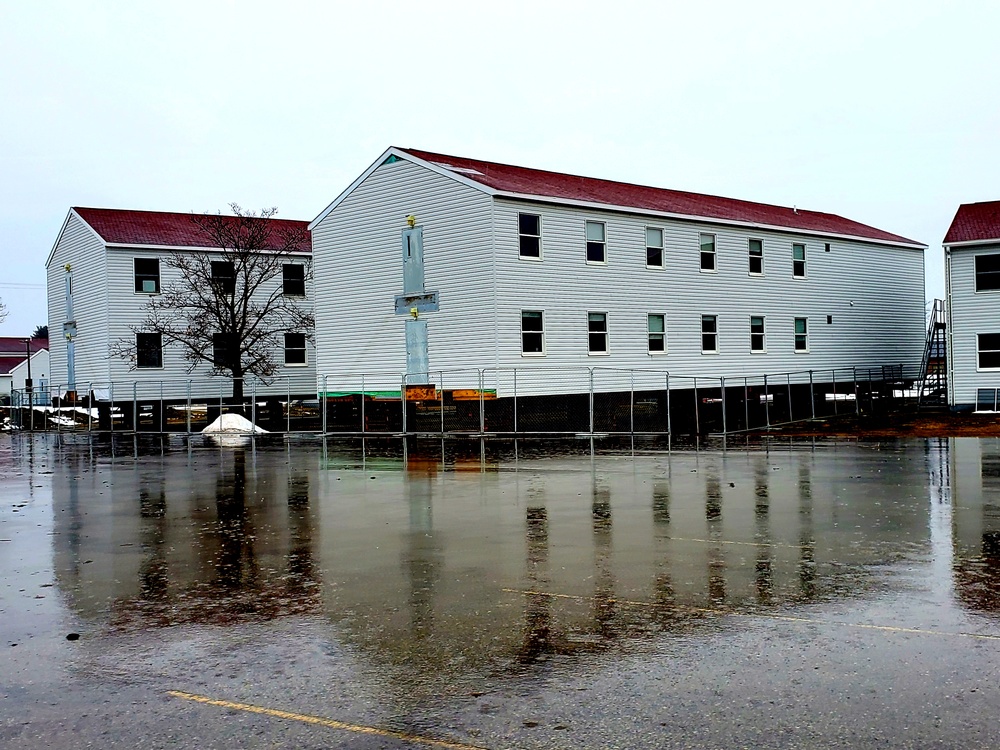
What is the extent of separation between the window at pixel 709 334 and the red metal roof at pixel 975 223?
8.68m

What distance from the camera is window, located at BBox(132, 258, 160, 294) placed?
163ft

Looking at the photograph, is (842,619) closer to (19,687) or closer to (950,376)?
(19,687)

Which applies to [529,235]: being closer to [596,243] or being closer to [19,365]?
[596,243]

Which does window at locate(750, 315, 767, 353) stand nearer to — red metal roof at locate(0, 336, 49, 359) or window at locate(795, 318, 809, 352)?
window at locate(795, 318, 809, 352)

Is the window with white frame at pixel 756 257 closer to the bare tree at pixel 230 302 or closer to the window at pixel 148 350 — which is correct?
the bare tree at pixel 230 302

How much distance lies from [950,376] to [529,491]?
89.9 feet

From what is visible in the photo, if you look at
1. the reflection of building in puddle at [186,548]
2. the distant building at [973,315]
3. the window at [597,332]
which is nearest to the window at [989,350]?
the distant building at [973,315]

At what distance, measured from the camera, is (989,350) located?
38.9 metres

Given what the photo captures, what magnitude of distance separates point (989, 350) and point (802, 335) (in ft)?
27.7

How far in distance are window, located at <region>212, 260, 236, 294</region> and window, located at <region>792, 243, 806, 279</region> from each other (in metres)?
23.3

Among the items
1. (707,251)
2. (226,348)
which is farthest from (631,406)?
A: (226,348)

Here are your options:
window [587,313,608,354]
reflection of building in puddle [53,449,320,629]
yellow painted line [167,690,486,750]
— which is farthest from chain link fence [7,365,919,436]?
yellow painted line [167,690,486,750]

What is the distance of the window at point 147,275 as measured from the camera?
49.8 meters

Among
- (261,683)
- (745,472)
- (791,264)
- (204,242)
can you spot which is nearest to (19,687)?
(261,683)
